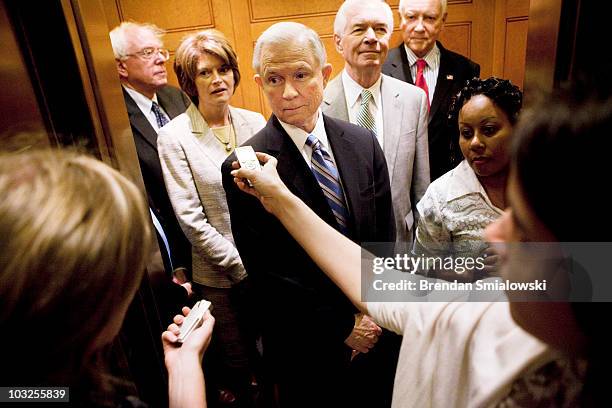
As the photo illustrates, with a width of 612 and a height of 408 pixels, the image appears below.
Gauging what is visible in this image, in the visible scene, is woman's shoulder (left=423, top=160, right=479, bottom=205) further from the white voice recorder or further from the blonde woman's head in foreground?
the blonde woman's head in foreground

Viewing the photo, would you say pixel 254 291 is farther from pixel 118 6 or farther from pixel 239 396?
pixel 118 6

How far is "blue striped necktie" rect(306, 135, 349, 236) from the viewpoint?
1305 millimetres

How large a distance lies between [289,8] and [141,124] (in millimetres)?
2102

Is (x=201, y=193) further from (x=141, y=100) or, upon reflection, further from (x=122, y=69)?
(x=122, y=69)

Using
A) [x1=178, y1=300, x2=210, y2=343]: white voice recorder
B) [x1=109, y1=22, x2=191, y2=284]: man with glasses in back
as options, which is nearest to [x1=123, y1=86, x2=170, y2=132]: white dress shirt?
[x1=109, y1=22, x2=191, y2=284]: man with glasses in back

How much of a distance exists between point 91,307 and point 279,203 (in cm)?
62

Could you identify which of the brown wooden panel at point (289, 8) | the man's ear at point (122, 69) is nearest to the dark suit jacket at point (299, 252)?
the man's ear at point (122, 69)

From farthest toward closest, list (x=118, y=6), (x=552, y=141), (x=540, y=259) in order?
(x=118, y=6) < (x=540, y=259) < (x=552, y=141)

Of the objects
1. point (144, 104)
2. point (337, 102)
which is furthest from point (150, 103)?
point (337, 102)

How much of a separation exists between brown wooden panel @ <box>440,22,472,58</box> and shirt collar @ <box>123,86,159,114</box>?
258 centimetres

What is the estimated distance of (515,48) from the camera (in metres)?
3.52

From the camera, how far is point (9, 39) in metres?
0.75

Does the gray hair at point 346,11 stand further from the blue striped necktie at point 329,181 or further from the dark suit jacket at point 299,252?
the blue striped necktie at point 329,181

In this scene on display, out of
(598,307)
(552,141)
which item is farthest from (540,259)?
(552,141)
